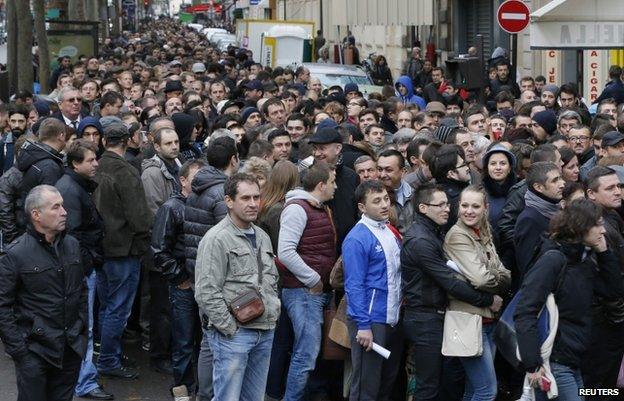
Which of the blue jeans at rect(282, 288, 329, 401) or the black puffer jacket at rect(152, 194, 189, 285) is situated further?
the black puffer jacket at rect(152, 194, 189, 285)

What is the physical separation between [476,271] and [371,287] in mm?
701

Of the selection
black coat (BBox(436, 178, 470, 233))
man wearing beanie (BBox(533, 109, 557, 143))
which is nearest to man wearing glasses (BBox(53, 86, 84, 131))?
man wearing beanie (BBox(533, 109, 557, 143))

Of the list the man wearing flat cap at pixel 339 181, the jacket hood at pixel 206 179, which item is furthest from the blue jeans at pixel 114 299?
the man wearing flat cap at pixel 339 181

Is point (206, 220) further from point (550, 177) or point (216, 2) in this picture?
point (216, 2)

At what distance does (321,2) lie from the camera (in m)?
50.8

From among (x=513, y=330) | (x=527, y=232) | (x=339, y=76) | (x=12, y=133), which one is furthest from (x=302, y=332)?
(x=339, y=76)

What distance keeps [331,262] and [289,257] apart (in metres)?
0.42

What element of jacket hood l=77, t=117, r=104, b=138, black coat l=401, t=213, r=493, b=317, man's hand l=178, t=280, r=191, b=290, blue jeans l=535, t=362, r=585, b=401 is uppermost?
jacket hood l=77, t=117, r=104, b=138

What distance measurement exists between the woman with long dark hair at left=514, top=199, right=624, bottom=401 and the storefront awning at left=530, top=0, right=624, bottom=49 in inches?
295

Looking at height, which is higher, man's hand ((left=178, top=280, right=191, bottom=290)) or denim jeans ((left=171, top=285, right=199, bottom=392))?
man's hand ((left=178, top=280, right=191, bottom=290))

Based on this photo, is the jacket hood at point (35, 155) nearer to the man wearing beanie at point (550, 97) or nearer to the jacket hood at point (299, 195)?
the jacket hood at point (299, 195)

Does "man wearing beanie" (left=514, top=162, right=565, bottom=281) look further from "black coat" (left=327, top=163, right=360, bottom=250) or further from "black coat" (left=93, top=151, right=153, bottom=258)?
"black coat" (left=93, top=151, right=153, bottom=258)

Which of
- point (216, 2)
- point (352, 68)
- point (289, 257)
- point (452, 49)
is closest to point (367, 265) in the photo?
point (289, 257)

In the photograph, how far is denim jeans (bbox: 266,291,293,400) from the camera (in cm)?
955
